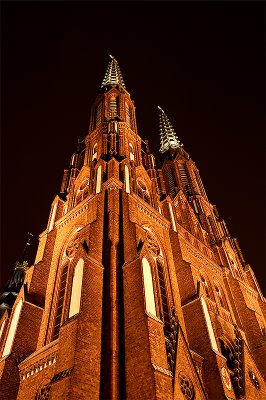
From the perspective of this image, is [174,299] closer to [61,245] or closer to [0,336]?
[61,245]

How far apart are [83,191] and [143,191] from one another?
4019mm

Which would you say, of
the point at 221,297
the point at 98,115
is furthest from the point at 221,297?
the point at 98,115

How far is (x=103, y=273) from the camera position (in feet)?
47.9

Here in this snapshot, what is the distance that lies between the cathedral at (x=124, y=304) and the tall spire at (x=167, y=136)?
58.2ft

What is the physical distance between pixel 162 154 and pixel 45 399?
35.0 m

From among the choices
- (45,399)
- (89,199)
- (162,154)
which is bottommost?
(45,399)

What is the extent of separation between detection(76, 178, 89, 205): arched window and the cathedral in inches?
3.7

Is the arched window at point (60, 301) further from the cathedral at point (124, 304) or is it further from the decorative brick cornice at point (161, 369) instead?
the decorative brick cornice at point (161, 369)

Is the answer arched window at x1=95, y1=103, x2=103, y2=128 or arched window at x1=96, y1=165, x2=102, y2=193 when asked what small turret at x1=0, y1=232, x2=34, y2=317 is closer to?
arched window at x1=95, y1=103, x2=103, y2=128

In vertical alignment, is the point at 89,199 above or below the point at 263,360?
above

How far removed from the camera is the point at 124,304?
13.5 m

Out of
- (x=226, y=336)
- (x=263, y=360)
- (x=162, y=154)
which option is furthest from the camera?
(x=162, y=154)

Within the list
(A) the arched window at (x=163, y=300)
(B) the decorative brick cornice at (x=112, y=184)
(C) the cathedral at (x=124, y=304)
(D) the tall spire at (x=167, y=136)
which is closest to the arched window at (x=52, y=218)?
(C) the cathedral at (x=124, y=304)

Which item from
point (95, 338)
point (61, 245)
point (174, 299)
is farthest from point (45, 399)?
point (61, 245)
